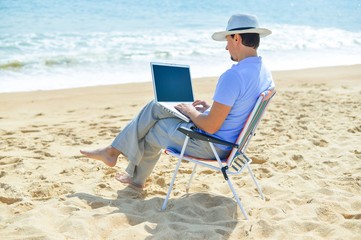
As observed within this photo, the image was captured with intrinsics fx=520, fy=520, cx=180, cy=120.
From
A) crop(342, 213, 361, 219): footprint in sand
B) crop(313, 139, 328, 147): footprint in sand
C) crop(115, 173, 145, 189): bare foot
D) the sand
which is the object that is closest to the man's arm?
the sand

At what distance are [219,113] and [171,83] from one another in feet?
1.92

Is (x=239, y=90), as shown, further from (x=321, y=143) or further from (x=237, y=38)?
(x=321, y=143)

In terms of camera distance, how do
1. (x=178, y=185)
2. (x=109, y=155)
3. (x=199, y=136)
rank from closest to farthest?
(x=199, y=136), (x=109, y=155), (x=178, y=185)

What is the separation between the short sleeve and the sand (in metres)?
0.87

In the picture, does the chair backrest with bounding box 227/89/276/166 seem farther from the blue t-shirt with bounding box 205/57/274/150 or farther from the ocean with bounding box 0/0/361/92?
the ocean with bounding box 0/0/361/92

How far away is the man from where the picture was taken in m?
3.59

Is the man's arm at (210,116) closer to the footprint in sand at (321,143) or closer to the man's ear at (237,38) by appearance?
the man's ear at (237,38)

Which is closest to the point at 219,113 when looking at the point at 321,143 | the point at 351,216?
the point at 351,216

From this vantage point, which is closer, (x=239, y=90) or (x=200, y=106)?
(x=239, y=90)

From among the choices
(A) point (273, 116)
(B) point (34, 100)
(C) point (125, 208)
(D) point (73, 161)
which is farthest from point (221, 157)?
(B) point (34, 100)

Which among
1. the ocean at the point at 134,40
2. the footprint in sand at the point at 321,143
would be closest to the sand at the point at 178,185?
the footprint in sand at the point at 321,143

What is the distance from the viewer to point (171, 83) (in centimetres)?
402

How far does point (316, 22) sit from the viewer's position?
72.3ft

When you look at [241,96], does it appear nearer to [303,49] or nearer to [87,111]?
[87,111]
